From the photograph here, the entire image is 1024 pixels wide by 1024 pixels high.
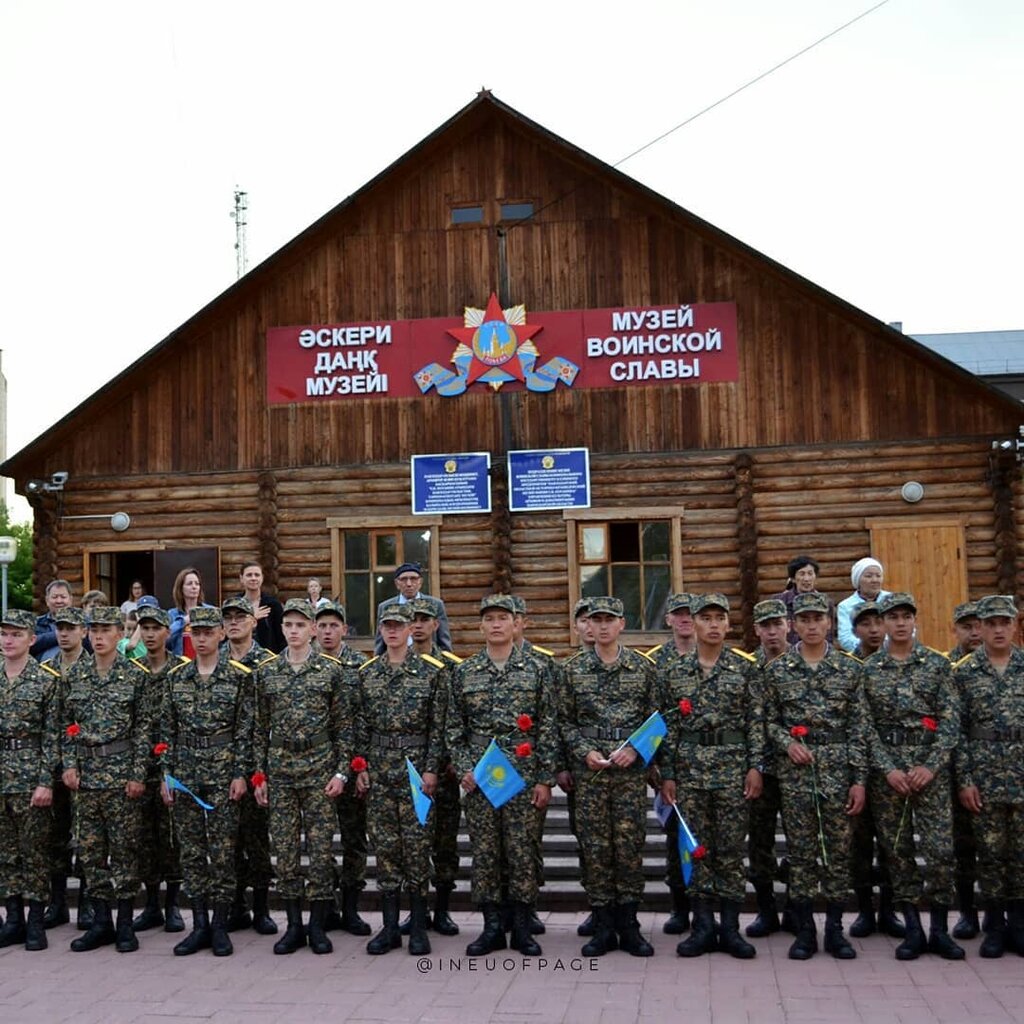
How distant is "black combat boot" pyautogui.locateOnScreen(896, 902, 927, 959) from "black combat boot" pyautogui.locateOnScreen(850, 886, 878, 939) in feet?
1.34

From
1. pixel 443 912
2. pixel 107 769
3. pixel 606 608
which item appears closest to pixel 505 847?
pixel 443 912

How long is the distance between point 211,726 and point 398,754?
3.96ft

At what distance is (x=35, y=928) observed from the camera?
301 inches

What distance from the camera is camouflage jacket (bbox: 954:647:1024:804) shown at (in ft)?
22.7

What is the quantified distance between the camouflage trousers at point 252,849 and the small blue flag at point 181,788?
0.30 m

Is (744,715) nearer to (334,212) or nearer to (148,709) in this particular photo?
(148,709)

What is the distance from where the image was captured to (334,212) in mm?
15250

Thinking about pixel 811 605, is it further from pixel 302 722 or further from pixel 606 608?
pixel 302 722

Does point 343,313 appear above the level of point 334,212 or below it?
below

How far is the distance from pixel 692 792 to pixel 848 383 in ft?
27.7

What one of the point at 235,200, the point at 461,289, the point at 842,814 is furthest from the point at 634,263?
the point at 235,200

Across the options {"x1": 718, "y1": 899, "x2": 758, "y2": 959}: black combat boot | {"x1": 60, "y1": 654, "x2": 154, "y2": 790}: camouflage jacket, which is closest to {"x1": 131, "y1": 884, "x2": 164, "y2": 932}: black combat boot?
{"x1": 60, "y1": 654, "x2": 154, "y2": 790}: camouflage jacket

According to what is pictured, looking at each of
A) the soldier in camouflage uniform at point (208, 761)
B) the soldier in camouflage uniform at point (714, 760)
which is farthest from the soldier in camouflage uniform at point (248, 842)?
the soldier in camouflage uniform at point (714, 760)

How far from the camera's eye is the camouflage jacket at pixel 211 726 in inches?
299
